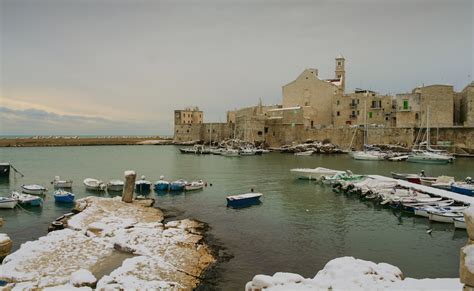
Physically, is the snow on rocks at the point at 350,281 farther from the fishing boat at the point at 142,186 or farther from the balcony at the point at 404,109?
the balcony at the point at 404,109

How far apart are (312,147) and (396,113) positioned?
55.5ft

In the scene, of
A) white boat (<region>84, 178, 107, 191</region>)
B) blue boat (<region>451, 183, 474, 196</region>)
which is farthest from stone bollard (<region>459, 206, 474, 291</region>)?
white boat (<region>84, 178, 107, 191</region>)

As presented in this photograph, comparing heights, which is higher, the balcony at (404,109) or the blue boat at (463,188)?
the balcony at (404,109)

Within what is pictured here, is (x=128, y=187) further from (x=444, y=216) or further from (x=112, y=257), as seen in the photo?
(x=444, y=216)

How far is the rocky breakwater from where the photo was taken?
10273 millimetres

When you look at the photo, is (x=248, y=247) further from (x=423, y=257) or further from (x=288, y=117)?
(x=288, y=117)

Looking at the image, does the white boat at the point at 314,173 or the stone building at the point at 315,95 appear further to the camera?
the stone building at the point at 315,95

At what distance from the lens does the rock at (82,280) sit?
9891 mm

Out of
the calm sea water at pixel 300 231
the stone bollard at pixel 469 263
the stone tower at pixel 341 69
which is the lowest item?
the calm sea water at pixel 300 231

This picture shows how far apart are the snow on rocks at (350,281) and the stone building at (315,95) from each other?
217 feet

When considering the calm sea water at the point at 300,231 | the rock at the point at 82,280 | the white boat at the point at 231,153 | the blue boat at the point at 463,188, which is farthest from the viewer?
the white boat at the point at 231,153

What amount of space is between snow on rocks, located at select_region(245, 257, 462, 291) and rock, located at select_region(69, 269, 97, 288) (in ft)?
14.5

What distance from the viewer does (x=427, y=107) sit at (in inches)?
2544

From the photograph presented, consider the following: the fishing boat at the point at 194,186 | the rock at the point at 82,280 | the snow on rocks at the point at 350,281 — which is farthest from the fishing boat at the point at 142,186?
the snow on rocks at the point at 350,281
